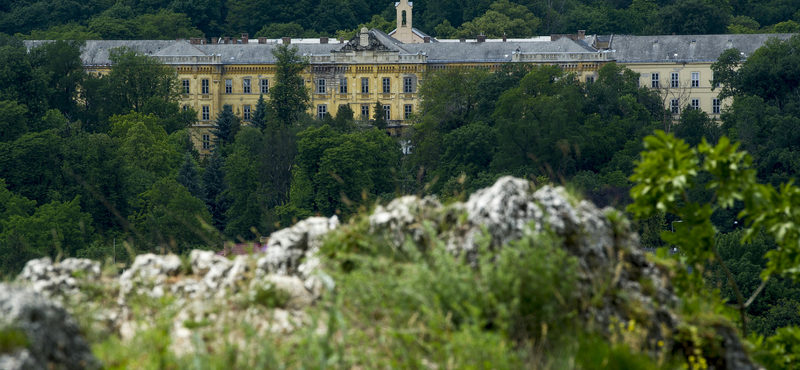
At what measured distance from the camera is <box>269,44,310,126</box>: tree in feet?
370

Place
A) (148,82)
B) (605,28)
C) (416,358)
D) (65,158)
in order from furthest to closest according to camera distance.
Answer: (605,28)
(148,82)
(65,158)
(416,358)

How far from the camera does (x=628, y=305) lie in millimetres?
9188

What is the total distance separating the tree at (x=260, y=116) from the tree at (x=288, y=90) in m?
1.26

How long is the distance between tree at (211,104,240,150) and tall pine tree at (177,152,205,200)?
1275 cm

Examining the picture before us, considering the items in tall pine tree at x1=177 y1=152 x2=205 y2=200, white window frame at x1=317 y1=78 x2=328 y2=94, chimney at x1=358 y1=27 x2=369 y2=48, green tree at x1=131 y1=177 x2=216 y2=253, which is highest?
chimney at x1=358 y1=27 x2=369 y2=48

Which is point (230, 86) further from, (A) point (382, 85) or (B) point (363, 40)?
(A) point (382, 85)

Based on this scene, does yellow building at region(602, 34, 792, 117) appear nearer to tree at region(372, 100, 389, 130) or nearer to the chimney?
tree at region(372, 100, 389, 130)

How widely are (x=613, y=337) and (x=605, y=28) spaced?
132914mm

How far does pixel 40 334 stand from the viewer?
7848 mm

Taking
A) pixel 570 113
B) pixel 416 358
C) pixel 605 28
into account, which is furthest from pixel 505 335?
pixel 605 28

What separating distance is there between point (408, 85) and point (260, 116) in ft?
44.5

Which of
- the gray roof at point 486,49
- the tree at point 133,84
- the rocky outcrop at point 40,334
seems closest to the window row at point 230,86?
the tree at point 133,84

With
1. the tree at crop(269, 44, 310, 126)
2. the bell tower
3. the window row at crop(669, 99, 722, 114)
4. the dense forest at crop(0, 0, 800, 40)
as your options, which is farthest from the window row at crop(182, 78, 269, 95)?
the window row at crop(669, 99, 722, 114)

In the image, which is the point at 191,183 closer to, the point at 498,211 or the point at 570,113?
the point at 570,113
